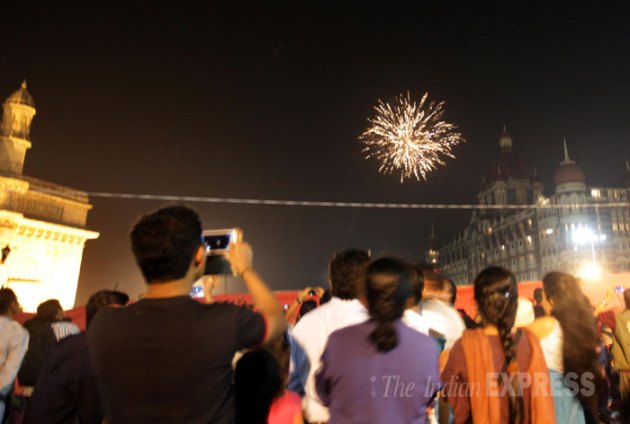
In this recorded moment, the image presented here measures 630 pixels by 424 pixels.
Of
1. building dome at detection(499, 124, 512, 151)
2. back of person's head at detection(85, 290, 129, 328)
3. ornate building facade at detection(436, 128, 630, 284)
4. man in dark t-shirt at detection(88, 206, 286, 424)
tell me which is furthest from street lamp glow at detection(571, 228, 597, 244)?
man in dark t-shirt at detection(88, 206, 286, 424)

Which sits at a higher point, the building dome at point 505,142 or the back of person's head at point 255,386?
the building dome at point 505,142

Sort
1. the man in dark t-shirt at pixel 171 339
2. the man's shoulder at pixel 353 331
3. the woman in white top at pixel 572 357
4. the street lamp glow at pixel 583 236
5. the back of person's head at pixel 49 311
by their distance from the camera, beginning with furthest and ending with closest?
1. the street lamp glow at pixel 583 236
2. the back of person's head at pixel 49 311
3. the woman in white top at pixel 572 357
4. the man's shoulder at pixel 353 331
5. the man in dark t-shirt at pixel 171 339

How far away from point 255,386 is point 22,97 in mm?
36149

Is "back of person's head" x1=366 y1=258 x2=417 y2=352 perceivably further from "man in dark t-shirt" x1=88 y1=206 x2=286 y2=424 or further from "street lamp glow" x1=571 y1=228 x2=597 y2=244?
"street lamp glow" x1=571 y1=228 x2=597 y2=244

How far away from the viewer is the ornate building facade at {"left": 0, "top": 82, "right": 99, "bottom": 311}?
1096 inches

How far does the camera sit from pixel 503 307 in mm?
2986

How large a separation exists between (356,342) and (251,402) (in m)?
0.65

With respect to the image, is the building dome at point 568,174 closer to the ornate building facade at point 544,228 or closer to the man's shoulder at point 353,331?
the ornate building facade at point 544,228

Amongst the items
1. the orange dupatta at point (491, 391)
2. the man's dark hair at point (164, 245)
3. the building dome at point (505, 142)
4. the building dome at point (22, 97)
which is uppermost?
the building dome at point (505, 142)

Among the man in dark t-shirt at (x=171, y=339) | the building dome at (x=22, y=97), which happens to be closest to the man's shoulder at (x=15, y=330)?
the man in dark t-shirt at (x=171, y=339)

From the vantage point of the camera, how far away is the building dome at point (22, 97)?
100ft

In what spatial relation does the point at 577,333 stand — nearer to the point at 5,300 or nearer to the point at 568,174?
the point at 5,300

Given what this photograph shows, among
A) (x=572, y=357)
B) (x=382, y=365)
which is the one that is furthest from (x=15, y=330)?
(x=572, y=357)

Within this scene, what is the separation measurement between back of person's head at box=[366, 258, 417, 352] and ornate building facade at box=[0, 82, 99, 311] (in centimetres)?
2801
